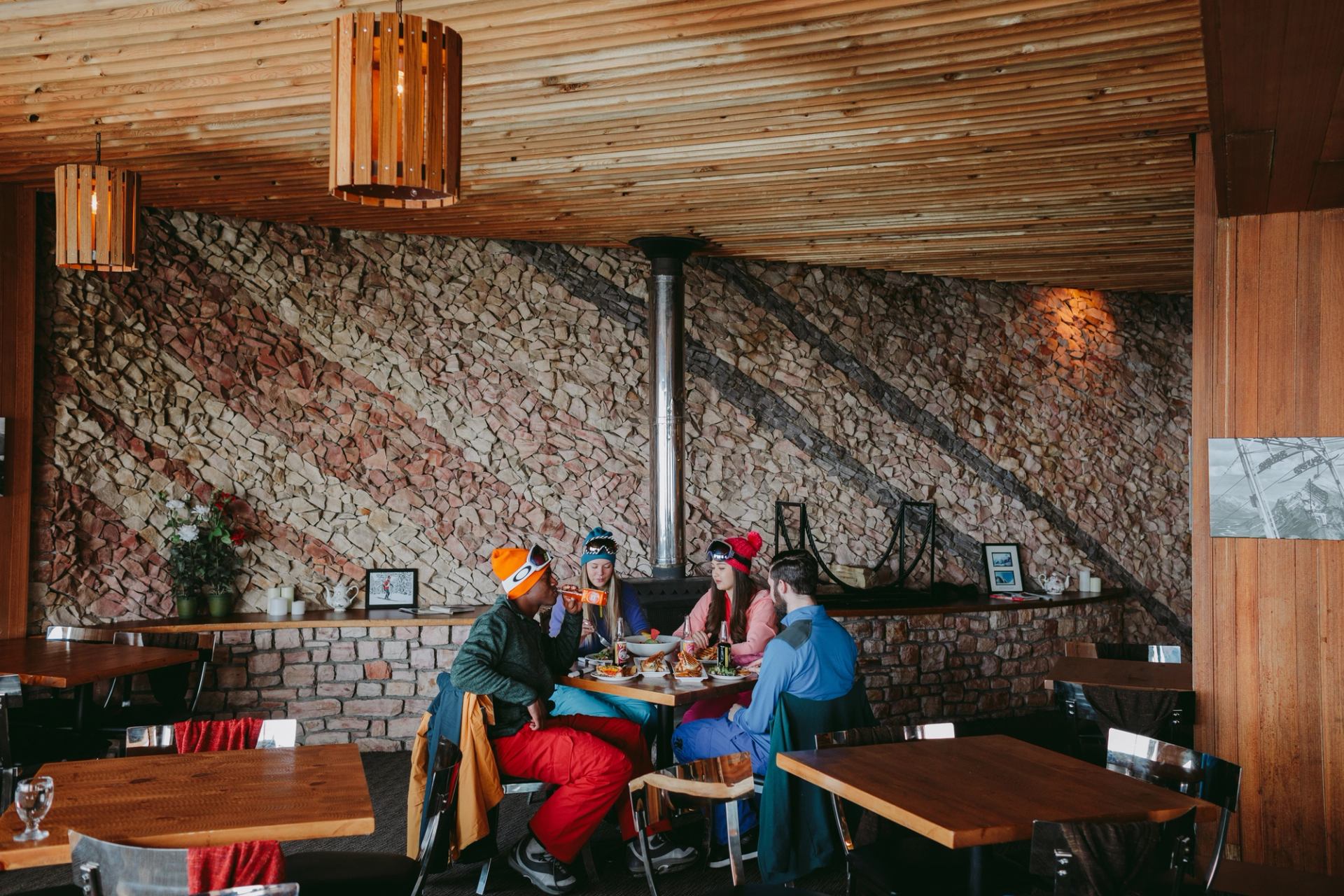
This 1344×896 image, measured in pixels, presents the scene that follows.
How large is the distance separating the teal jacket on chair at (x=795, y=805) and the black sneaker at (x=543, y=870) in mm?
798

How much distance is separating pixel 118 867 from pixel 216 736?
1.31 metres

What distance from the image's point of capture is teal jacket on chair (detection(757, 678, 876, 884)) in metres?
3.89

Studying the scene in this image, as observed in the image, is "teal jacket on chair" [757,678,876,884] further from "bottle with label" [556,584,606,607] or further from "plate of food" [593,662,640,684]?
"bottle with label" [556,584,606,607]

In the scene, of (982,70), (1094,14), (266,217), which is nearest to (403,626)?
(266,217)

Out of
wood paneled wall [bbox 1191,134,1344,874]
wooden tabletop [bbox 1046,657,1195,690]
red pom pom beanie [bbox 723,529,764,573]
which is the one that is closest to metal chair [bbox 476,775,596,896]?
red pom pom beanie [bbox 723,529,764,573]

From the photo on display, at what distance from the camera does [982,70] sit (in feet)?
13.7

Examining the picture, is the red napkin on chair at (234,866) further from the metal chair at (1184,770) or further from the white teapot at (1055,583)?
the white teapot at (1055,583)

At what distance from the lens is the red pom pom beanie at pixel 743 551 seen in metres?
5.48

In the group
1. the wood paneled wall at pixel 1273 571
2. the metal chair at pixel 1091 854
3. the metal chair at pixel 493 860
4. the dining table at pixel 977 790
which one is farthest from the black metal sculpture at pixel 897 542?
the metal chair at pixel 1091 854

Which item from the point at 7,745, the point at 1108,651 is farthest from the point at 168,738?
the point at 1108,651

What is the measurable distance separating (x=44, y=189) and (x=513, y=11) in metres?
4.04

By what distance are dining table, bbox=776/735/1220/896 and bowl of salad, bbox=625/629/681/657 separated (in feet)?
5.30

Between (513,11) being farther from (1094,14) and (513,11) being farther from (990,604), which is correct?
(990,604)

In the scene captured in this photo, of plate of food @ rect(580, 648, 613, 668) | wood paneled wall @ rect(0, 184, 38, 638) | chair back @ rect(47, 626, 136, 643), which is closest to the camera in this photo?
plate of food @ rect(580, 648, 613, 668)
